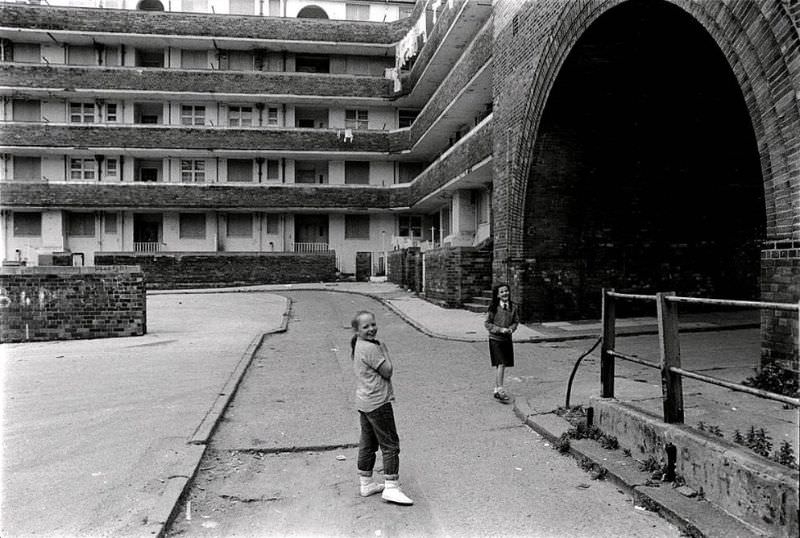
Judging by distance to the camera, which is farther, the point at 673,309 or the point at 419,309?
the point at 419,309

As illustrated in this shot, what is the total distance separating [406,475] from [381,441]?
61cm

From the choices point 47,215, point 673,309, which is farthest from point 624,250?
point 47,215

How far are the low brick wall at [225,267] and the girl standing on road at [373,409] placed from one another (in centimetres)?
2902

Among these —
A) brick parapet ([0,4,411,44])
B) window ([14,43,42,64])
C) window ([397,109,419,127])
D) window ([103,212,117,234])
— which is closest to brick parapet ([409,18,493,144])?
window ([397,109,419,127])

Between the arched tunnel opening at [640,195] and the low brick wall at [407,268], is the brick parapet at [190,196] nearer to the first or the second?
the low brick wall at [407,268]

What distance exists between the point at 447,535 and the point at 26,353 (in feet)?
30.6

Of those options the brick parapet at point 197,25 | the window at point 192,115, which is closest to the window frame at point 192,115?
the window at point 192,115

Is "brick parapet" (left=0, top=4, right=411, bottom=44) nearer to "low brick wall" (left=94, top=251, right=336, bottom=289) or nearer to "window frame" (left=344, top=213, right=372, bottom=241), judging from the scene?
"window frame" (left=344, top=213, right=372, bottom=241)

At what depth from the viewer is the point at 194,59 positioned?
3644cm

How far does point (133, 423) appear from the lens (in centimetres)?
568

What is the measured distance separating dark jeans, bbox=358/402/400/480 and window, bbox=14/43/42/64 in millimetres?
40076

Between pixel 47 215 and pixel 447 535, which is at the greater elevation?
pixel 47 215

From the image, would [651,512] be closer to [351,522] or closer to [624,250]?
[351,522]

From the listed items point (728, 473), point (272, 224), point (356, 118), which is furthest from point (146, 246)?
point (728, 473)
